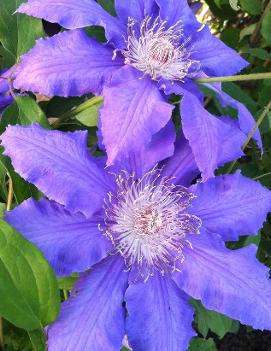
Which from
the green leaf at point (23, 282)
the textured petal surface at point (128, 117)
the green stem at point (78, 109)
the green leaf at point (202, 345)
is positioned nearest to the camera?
the green leaf at point (23, 282)

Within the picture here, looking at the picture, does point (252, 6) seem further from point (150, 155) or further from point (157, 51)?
point (150, 155)

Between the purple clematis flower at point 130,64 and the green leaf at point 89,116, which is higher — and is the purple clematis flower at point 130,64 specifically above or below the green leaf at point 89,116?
above

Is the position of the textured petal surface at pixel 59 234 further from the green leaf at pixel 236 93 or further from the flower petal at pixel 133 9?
the green leaf at pixel 236 93

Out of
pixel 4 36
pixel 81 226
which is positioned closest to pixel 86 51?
pixel 4 36

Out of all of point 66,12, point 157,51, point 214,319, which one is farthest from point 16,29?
point 214,319

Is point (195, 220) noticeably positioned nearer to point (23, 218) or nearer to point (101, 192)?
point (101, 192)

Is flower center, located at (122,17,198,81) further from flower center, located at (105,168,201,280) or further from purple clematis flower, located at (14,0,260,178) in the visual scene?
flower center, located at (105,168,201,280)

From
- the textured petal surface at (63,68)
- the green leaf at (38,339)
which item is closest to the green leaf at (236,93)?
the textured petal surface at (63,68)
